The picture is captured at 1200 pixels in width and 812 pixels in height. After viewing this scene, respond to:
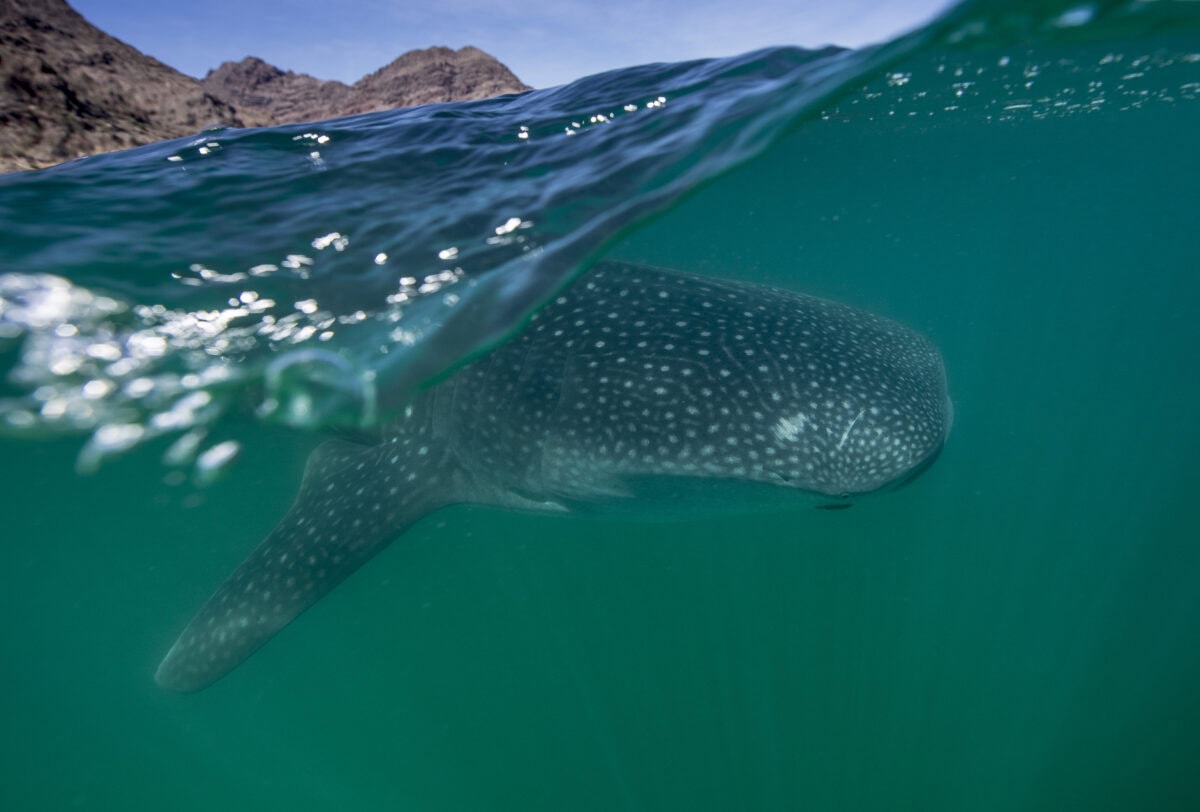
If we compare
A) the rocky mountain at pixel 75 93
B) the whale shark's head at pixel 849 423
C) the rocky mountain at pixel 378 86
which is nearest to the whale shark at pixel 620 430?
the whale shark's head at pixel 849 423

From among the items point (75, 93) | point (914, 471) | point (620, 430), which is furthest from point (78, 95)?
point (914, 471)

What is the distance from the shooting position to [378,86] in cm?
1303

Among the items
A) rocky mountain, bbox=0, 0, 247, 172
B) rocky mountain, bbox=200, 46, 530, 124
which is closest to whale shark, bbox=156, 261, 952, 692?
rocky mountain, bbox=0, 0, 247, 172

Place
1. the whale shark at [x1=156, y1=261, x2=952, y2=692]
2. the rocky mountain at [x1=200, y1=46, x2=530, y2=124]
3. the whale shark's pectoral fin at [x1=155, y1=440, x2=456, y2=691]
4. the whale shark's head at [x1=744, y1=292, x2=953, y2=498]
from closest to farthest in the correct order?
the whale shark's head at [x1=744, y1=292, x2=953, y2=498]
the whale shark at [x1=156, y1=261, x2=952, y2=692]
the whale shark's pectoral fin at [x1=155, y1=440, x2=456, y2=691]
the rocky mountain at [x1=200, y1=46, x2=530, y2=124]

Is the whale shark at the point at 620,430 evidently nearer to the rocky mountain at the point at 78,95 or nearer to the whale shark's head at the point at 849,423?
the whale shark's head at the point at 849,423

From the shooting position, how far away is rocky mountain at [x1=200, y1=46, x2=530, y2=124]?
1224 centimetres

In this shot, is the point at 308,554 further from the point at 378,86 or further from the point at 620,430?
the point at 378,86

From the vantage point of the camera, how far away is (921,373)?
4840 millimetres

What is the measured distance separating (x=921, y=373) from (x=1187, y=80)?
15545 millimetres

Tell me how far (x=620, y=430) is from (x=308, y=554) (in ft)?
8.32

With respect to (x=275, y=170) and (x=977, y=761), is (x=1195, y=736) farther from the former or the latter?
(x=275, y=170)

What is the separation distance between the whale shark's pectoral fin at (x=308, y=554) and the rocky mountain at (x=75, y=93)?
5577mm

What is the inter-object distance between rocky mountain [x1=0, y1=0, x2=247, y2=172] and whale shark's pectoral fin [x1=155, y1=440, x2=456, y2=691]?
558cm

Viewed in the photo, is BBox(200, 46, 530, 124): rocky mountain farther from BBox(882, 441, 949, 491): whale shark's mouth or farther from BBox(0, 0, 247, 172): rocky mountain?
BBox(882, 441, 949, 491): whale shark's mouth
